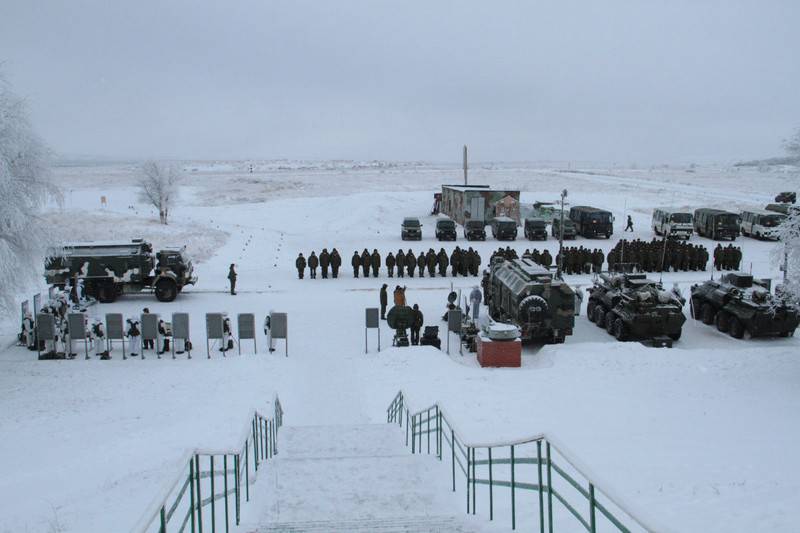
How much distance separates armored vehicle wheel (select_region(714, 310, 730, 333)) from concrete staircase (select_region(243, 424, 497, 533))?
14.6 meters

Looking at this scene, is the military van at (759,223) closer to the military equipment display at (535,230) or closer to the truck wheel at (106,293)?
the military equipment display at (535,230)

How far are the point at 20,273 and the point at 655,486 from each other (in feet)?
49.7

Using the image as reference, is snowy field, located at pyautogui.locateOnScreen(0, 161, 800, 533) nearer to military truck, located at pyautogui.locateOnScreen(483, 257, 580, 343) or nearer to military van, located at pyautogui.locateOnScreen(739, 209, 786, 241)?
military truck, located at pyautogui.locateOnScreen(483, 257, 580, 343)

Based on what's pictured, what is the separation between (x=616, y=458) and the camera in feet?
32.0

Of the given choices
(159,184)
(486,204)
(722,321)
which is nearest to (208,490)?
(722,321)

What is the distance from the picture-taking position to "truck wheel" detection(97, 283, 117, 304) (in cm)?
2338

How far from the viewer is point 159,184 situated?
165 ft

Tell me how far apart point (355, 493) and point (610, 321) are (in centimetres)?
1463

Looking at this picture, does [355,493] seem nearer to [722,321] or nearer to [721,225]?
[722,321]

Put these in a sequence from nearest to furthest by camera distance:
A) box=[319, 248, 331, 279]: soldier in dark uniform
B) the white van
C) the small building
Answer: box=[319, 248, 331, 279]: soldier in dark uniform < the white van < the small building

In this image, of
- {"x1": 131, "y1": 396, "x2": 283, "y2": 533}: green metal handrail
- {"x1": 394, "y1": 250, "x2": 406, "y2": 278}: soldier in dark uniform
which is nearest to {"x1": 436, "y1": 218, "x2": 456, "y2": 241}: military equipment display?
{"x1": 394, "y1": 250, "x2": 406, "y2": 278}: soldier in dark uniform

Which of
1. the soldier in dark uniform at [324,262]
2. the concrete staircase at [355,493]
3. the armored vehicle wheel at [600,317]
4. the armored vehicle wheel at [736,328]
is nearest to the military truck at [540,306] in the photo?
the armored vehicle wheel at [600,317]

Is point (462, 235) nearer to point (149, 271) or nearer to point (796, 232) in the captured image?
point (149, 271)

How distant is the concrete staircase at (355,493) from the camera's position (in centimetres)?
586
